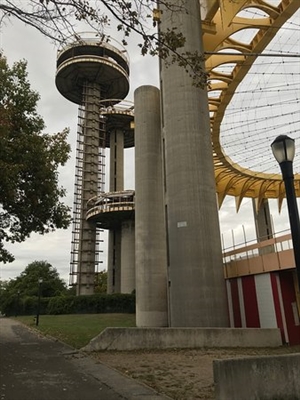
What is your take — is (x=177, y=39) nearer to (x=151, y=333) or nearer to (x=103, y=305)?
(x=151, y=333)

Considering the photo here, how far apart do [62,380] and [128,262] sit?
1648 inches

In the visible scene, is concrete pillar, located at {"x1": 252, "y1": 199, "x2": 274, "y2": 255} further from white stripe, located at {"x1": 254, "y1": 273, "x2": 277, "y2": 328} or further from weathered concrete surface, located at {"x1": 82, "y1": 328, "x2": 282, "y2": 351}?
weathered concrete surface, located at {"x1": 82, "y1": 328, "x2": 282, "y2": 351}

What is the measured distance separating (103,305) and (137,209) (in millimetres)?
16974

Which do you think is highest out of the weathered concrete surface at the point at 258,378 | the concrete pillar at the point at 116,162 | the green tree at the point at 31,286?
the concrete pillar at the point at 116,162

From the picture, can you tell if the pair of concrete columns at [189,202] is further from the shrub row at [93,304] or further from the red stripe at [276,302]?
the shrub row at [93,304]

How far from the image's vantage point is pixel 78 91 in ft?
216

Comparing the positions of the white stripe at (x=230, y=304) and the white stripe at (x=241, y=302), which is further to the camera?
the white stripe at (x=230, y=304)

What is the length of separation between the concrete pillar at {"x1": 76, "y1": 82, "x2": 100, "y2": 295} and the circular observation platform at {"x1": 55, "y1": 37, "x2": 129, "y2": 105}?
74.1 inches

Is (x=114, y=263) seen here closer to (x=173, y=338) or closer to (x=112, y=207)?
(x=112, y=207)

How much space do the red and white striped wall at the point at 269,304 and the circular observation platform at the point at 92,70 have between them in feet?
162

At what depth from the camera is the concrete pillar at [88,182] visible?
52.9 meters

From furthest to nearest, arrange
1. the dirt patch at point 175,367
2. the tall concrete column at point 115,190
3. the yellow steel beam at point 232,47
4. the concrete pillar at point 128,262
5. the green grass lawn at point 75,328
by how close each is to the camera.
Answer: the tall concrete column at point 115,190 → the concrete pillar at point 128,262 → the yellow steel beam at point 232,47 → the green grass lawn at point 75,328 → the dirt patch at point 175,367

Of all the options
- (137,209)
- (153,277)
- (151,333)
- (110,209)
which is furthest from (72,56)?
(151,333)

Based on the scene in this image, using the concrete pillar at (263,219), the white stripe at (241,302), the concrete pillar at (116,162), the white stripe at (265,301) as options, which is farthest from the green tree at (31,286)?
the white stripe at (265,301)
